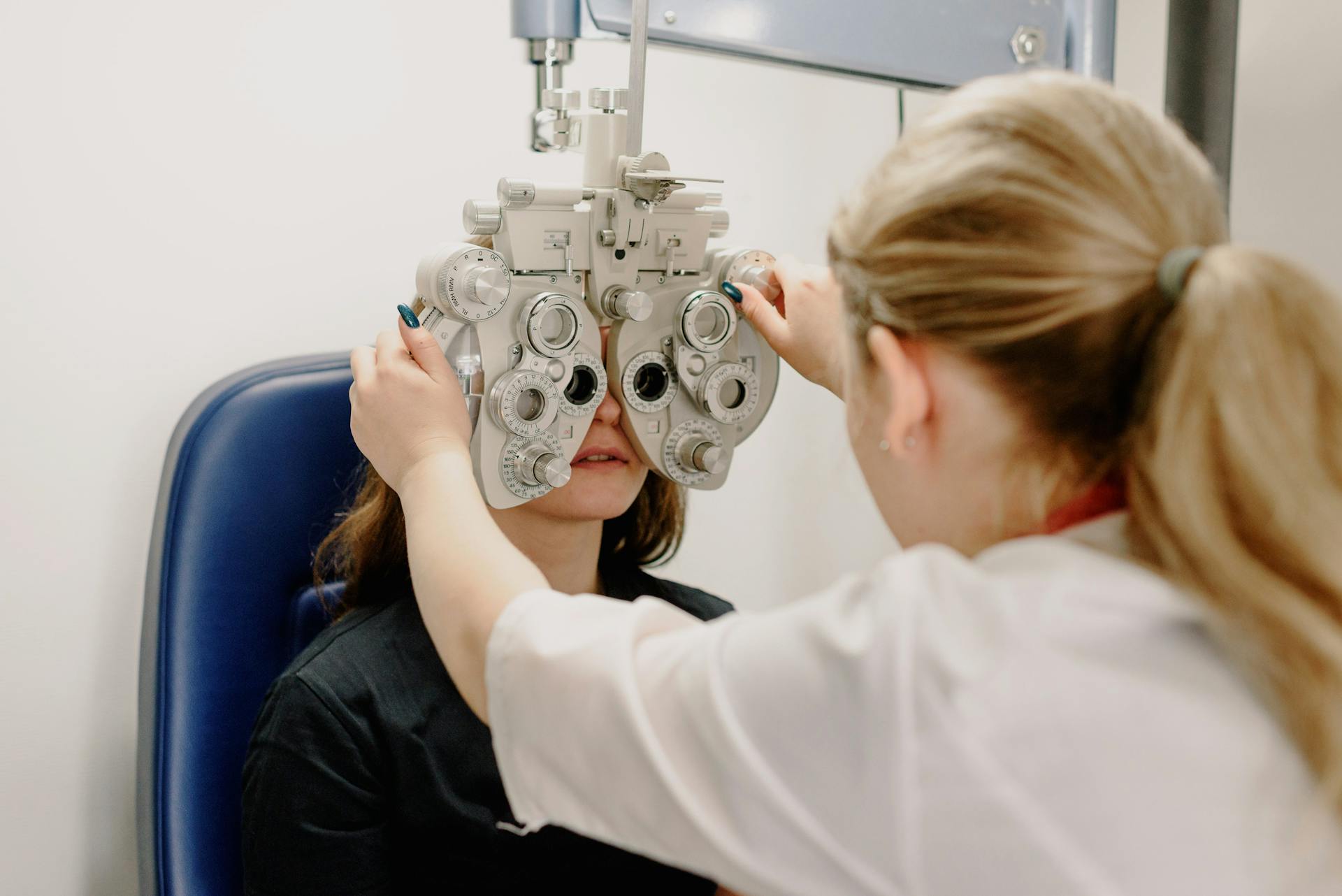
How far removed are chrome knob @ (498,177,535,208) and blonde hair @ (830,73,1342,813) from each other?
29cm

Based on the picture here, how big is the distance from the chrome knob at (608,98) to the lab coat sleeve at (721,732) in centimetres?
44

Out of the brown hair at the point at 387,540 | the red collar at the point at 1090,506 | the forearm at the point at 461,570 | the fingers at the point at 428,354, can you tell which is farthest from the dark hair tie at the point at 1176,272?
the brown hair at the point at 387,540

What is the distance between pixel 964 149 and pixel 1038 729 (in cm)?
32

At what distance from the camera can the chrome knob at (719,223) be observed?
103 cm

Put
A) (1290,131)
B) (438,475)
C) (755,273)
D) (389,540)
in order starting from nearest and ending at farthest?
(438,475) → (755,273) → (389,540) → (1290,131)

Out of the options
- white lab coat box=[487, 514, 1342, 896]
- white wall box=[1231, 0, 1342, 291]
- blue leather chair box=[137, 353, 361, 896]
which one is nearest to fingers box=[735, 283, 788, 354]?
white lab coat box=[487, 514, 1342, 896]

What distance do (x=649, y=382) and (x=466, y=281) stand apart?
0.22 meters

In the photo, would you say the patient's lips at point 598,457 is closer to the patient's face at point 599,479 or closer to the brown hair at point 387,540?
the patient's face at point 599,479

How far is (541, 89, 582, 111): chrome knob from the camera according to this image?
3.11 feet

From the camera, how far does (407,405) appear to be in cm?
87

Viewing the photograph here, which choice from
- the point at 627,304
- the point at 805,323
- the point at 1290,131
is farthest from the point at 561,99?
the point at 1290,131

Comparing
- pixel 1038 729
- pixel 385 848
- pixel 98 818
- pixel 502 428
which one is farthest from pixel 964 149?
pixel 98 818

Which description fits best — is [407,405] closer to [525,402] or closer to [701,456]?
[525,402]

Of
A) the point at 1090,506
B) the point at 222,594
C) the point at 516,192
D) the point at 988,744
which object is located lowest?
the point at 222,594
